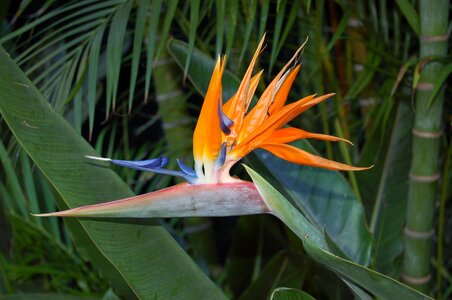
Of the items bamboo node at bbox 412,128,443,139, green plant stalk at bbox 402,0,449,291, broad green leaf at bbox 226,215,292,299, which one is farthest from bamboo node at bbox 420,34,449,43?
broad green leaf at bbox 226,215,292,299

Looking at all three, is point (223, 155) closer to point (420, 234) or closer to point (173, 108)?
point (420, 234)

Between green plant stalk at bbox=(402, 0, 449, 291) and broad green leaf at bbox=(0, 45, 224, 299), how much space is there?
1.29 feet

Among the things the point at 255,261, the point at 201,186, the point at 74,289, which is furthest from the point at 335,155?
the point at 201,186

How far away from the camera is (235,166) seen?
0.98 meters

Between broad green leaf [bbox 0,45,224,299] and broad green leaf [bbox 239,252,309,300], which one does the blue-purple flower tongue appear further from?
broad green leaf [bbox 239,252,309,300]

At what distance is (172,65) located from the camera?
132 centimetres

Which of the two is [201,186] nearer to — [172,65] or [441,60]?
[441,60]

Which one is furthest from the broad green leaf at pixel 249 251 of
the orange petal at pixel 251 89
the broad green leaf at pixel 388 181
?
the orange petal at pixel 251 89

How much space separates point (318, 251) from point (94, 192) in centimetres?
25

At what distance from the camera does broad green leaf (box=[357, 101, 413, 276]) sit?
1.21 m

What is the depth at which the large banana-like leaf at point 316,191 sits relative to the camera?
38.6 inches

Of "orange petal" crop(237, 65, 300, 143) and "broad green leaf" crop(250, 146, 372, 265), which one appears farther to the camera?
"broad green leaf" crop(250, 146, 372, 265)

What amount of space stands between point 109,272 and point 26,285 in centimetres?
56

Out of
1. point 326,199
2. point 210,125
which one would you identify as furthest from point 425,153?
point 210,125
